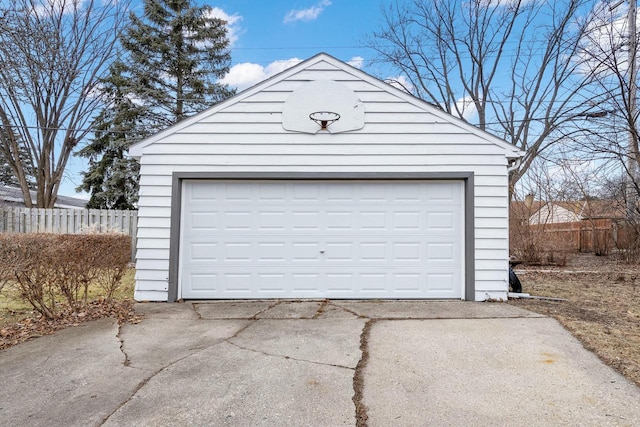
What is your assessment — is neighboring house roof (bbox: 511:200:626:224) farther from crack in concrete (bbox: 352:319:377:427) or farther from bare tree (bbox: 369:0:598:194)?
crack in concrete (bbox: 352:319:377:427)

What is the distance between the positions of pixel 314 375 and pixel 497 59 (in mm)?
17516

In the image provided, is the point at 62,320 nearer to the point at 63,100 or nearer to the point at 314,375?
the point at 314,375

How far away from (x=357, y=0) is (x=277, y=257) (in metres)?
12.0

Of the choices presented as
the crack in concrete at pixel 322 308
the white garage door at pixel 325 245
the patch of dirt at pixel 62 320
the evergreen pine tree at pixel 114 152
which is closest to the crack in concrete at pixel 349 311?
the crack in concrete at pixel 322 308

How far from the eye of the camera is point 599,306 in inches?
231

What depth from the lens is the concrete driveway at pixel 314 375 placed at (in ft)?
8.46

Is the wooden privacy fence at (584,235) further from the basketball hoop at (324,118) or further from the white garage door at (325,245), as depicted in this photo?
the basketball hoop at (324,118)

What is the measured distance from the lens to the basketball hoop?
6.14 m

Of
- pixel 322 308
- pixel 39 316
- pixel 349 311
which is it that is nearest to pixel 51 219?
pixel 39 316

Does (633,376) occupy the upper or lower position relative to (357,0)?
lower

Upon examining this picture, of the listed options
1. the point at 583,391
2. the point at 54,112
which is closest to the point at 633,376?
the point at 583,391

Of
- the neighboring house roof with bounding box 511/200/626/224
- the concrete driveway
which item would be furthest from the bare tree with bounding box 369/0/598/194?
the concrete driveway

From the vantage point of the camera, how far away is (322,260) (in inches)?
245

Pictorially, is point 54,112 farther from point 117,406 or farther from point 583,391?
point 583,391
